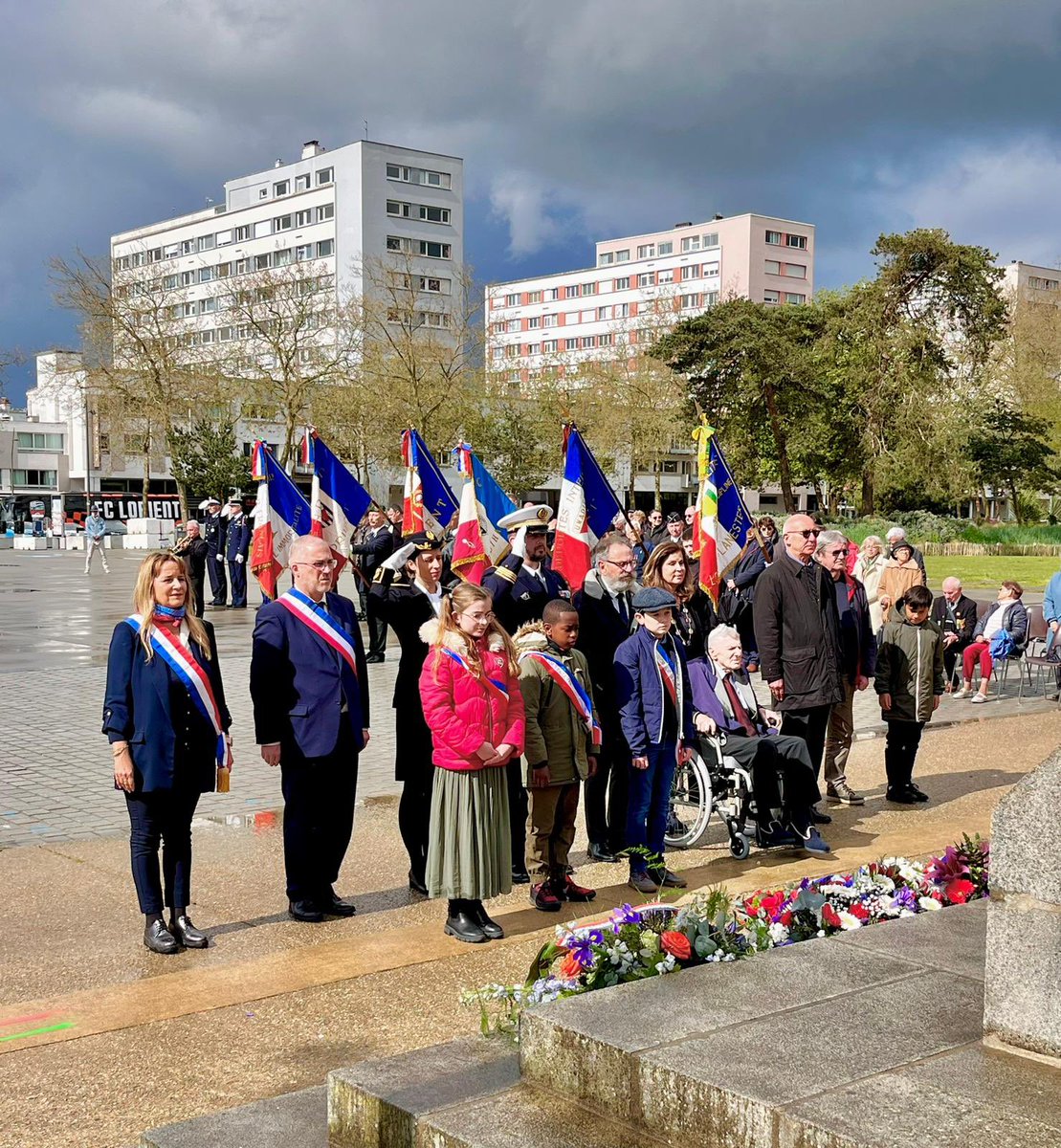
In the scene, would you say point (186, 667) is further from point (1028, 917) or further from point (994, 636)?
point (994, 636)

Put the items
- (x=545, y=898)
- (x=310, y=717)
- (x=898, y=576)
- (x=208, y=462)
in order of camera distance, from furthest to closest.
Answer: (x=208, y=462), (x=898, y=576), (x=545, y=898), (x=310, y=717)

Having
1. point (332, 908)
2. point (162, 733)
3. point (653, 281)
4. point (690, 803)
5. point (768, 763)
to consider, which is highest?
point (653, 281)

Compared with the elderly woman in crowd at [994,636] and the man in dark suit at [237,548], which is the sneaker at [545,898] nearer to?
the elderly woman in crowd at [994,636]

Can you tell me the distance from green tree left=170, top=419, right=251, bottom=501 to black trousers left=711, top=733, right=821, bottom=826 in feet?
158

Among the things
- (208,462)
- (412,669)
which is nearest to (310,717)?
(412,669)

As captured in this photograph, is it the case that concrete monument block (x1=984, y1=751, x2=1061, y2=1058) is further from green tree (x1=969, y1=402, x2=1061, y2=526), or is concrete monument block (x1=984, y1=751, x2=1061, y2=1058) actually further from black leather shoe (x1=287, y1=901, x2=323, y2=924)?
green tree (x1=969, y1=402, x2=1061, y2=526)

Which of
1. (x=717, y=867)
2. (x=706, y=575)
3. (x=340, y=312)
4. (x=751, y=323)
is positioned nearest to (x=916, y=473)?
(x=751, y=323)

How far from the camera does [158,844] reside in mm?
6301

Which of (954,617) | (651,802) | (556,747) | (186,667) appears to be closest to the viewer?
(186,667)

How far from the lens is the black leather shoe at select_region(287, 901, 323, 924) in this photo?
21.6 ft

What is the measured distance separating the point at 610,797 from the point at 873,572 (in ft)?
25.2

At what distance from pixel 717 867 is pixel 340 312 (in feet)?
166

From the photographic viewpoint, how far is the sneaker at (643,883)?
7129 millimetres

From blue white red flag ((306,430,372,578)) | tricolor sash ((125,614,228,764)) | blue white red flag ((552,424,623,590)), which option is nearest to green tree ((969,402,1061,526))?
blue white red flag ((306,430,372,578))
